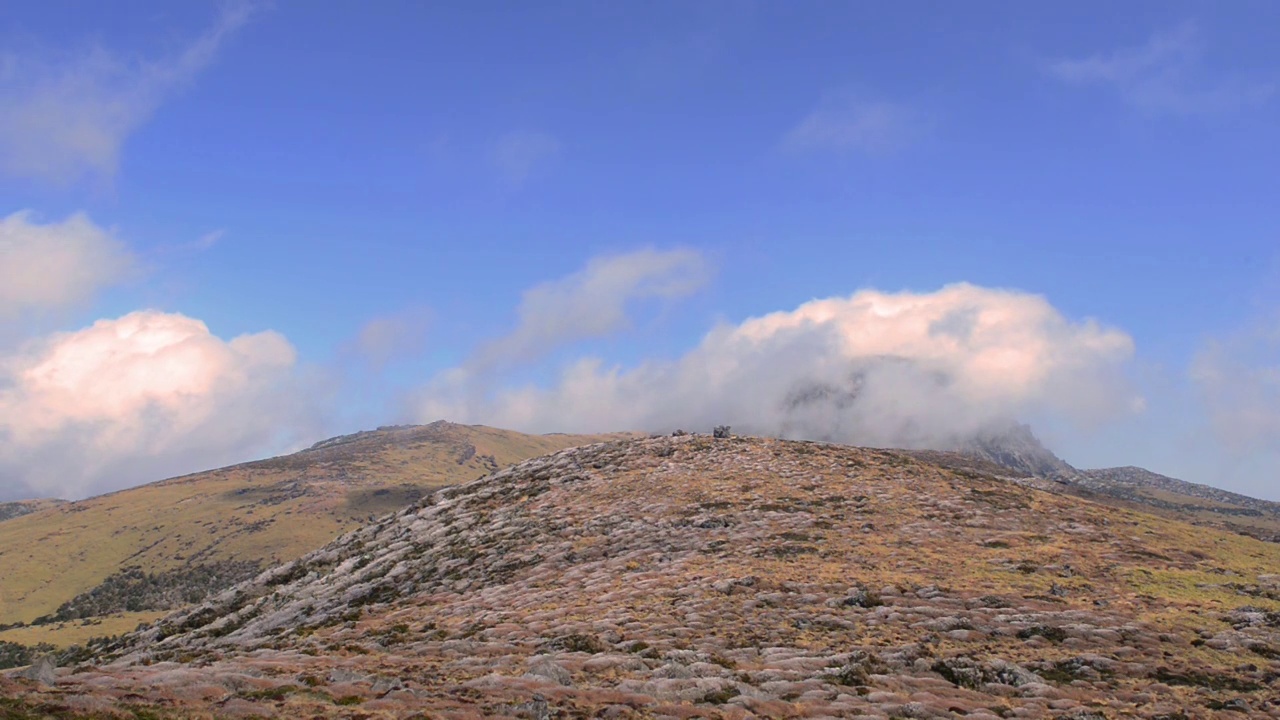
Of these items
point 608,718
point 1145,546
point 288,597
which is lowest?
point 288,597

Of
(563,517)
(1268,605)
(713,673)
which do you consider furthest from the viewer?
(563,517)

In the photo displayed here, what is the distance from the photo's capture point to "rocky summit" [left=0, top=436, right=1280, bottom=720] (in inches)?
731

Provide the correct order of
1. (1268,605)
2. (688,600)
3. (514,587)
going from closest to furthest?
(1268,605) → (688,600) → (514,587)

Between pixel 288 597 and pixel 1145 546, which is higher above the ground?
pixel 1145 546

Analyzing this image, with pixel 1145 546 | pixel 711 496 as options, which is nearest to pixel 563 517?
pixel 711 496

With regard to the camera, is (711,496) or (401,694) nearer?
(401,694)

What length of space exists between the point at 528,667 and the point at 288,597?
26.8m

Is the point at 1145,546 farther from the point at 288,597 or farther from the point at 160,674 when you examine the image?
the point at 288,597

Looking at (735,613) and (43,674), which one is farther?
(735,613)

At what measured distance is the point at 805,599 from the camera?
91.5 feet

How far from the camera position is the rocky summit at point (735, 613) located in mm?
18578

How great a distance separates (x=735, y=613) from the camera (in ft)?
88.2

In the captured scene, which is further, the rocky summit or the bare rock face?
the rocky summit

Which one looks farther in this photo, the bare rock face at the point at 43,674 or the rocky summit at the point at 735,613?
the rocky summit at the point at 735,613
